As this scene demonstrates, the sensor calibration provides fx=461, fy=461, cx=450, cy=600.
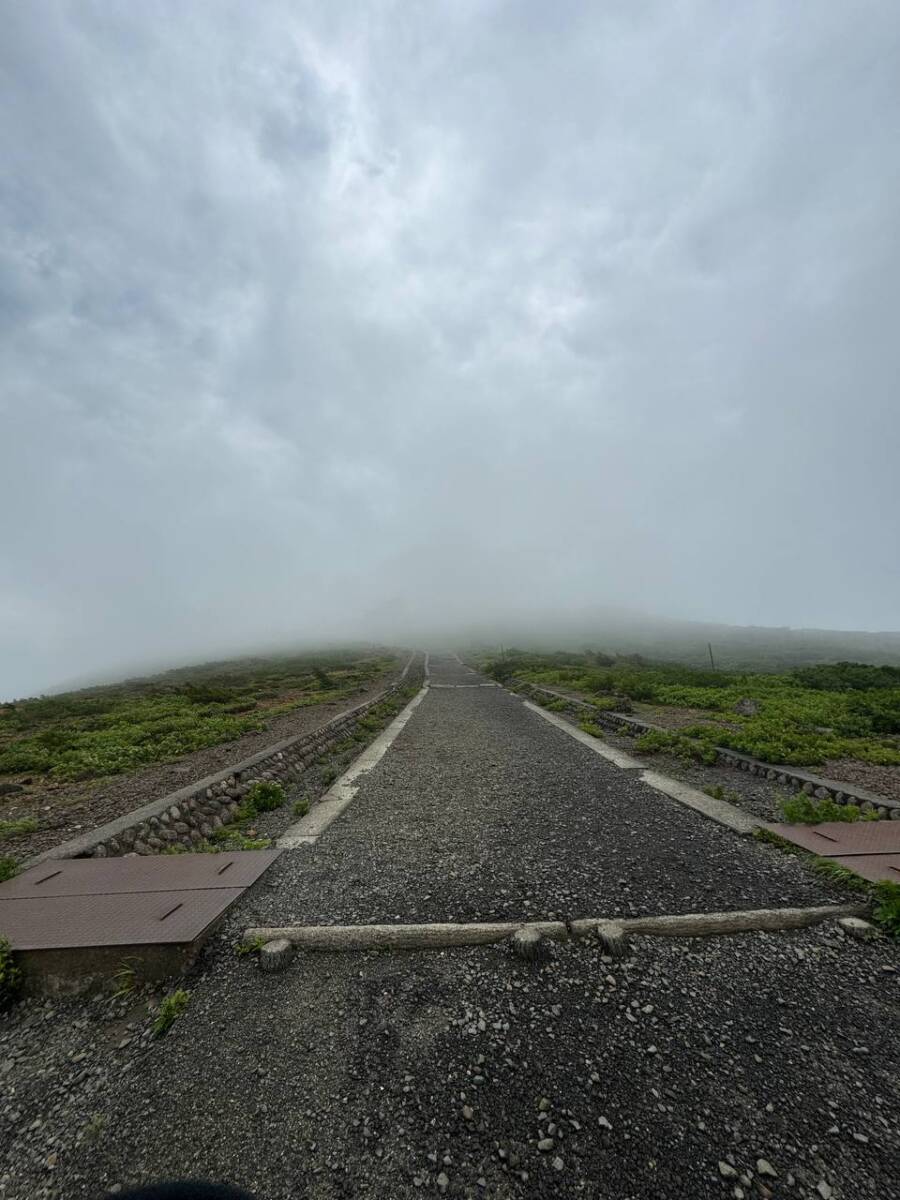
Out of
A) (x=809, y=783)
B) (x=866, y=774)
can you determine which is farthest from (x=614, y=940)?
(x=866, y=774)

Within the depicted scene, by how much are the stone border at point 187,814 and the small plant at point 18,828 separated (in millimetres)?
1494

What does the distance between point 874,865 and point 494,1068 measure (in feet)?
18.2

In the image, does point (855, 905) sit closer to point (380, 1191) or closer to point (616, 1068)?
point (616, 1068)

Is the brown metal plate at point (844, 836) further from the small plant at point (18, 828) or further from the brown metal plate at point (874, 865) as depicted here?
Result: the small plant at point (18, 828)

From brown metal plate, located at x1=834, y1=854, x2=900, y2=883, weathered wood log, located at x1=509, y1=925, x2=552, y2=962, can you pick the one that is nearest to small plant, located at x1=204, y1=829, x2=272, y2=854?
weathered wood log, located at x1=509, y1=925, x2=552, y2=962

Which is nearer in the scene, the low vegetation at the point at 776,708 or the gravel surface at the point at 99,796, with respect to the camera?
the gravel surface at the point at 99,796

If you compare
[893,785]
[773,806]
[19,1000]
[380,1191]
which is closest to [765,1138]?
[380,1191]

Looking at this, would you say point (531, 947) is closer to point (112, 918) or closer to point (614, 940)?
point (614, 940)

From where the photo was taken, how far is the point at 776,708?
53.9 ft

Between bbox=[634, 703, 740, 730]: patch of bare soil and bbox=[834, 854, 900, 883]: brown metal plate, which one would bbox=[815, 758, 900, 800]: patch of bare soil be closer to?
bbox=[834, 854, 900, 883]: brown metal plate

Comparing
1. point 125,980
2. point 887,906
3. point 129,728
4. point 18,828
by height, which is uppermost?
point 887,906

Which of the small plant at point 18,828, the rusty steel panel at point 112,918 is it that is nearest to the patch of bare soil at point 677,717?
the rusty steel panel at point 112,918

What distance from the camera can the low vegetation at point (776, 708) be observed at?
1143cm

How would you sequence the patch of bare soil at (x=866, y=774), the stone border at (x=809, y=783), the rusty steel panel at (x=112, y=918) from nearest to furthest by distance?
the rusty steel panel at (x=112, y=918)
the stone border at (x=809, y=783)
the patch of bare soil at (x=866, y=774)
